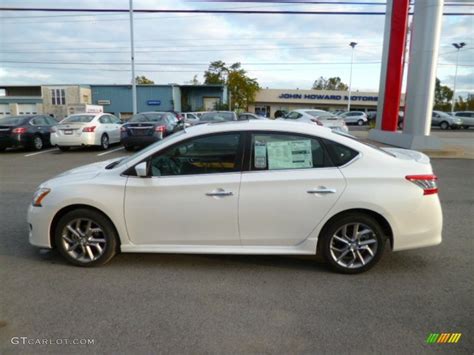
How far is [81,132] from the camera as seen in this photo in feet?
43.0

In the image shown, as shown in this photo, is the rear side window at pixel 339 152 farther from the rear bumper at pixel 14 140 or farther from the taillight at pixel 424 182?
the rear bumper at pixel 14 140

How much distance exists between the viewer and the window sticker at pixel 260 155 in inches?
140

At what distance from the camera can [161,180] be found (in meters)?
3.53

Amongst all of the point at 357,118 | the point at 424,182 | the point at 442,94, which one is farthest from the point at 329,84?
the point at 424,182

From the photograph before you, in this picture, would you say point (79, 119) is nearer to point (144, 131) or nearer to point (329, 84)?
point (144, 131)

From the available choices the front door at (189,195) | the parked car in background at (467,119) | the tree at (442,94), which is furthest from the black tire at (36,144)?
the tree at (442,94)

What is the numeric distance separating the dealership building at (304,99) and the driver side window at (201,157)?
181 ft

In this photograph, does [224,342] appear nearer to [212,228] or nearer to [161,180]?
[212,228]

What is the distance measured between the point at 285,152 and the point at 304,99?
57318 mm

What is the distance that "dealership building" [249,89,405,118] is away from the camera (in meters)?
58.2

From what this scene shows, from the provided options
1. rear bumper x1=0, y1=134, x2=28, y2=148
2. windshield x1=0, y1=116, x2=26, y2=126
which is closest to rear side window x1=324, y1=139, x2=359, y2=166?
rear bumper x1=0, y1=134, x2=28, y2=148

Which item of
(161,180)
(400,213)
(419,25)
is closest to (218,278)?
(161,180)

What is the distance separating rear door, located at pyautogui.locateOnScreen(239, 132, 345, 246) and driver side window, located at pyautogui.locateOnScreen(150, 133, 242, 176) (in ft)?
0.63

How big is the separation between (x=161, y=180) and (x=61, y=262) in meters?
1.55
